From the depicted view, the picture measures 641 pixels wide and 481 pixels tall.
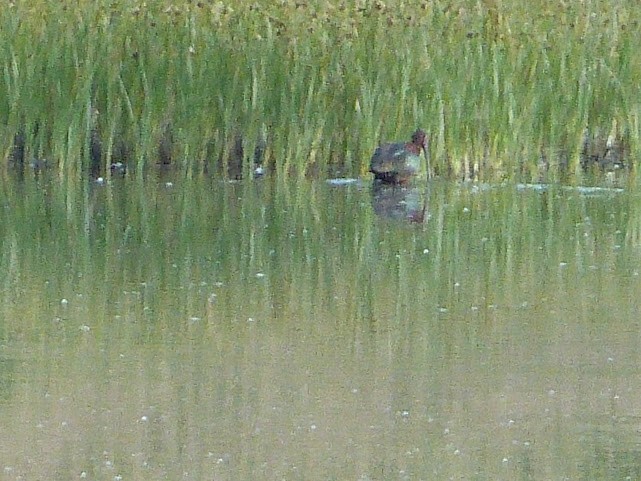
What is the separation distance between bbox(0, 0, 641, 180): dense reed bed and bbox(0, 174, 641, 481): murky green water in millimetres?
1654

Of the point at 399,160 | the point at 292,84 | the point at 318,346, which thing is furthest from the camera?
the point at 292,84

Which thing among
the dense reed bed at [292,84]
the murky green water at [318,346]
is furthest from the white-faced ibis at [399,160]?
the murky green water at [318,346]

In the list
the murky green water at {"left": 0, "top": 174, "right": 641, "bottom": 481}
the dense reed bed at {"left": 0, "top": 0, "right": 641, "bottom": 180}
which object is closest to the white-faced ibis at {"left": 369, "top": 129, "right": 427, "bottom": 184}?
the dense reed bed at {"left": 0, "top": 0, "right": 641, "bottom": 180}

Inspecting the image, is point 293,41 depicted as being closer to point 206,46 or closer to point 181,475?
point 206,46

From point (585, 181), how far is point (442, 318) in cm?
445

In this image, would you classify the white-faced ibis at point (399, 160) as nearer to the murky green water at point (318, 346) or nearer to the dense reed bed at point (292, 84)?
the dense reed bed at point (292, 84)

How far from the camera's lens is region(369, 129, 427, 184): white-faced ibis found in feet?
27.9

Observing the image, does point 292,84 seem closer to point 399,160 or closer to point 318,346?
point 399,160

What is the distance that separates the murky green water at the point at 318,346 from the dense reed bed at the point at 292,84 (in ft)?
5.43

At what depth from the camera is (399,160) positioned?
852cm

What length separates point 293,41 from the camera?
29.7 ft

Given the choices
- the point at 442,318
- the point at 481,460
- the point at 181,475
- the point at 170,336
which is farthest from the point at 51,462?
the point at 442,318

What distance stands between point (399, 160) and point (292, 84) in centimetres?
81

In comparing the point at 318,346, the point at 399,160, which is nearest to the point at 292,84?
the point at 399,160
